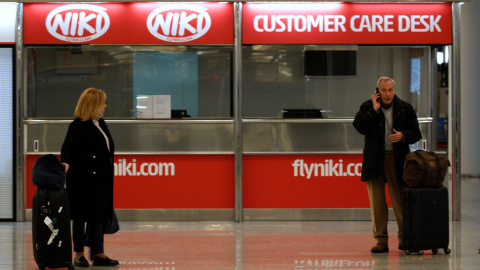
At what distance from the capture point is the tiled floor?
6.49 m

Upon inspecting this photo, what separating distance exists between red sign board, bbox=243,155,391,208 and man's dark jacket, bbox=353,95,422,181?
7.72 ft

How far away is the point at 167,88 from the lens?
9836 mm

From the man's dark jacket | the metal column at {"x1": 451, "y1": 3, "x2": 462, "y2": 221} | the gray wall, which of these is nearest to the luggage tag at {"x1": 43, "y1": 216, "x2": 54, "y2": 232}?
the man's dark jacket

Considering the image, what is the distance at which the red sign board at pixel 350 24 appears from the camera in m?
9.45

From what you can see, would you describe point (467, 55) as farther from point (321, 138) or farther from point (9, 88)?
point (9, 88)

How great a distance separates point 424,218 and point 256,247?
172 centimetres

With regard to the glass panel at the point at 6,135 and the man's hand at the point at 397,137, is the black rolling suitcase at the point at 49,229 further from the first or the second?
the glass panel at the point at 6,135

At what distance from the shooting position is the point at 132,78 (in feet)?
32.3

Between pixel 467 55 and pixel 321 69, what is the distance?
924 cm

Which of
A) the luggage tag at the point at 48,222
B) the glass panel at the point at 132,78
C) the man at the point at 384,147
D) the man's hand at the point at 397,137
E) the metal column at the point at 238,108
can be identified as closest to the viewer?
the luggage tag at the point at 48,222

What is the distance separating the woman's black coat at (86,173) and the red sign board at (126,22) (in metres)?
3.31

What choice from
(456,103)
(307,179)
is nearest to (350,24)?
(456,103)

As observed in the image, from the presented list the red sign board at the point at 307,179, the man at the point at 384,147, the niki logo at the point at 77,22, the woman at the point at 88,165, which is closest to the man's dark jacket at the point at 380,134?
the man at the point at 384,147

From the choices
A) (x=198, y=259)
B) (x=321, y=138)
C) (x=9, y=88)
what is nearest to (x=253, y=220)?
(x=321, y=138)
